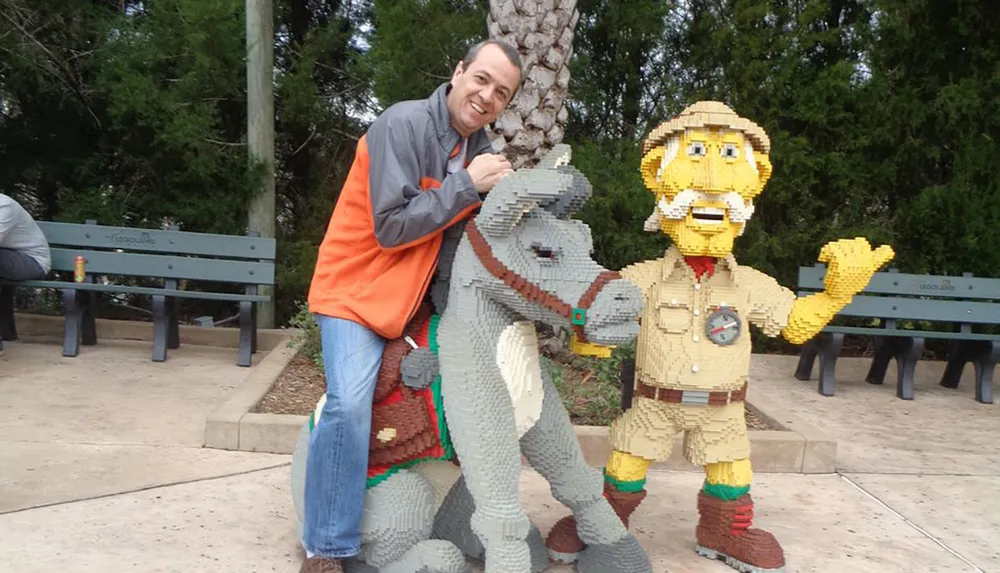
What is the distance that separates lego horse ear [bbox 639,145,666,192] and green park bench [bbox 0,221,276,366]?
3516 millimetres

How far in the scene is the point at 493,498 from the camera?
240cm

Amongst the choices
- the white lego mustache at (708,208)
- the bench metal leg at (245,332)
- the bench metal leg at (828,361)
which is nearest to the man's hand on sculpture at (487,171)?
the white lego mustache at (708,208)

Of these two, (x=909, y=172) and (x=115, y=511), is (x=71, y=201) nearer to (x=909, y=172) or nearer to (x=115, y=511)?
(x=115, y=511)

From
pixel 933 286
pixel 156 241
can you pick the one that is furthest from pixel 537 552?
pixel 933 286

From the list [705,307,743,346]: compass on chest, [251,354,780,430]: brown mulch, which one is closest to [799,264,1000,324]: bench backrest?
[251,354,780,430]: brown mulch

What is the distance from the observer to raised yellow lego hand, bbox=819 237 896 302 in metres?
3.01

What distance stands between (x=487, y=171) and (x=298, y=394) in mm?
2917

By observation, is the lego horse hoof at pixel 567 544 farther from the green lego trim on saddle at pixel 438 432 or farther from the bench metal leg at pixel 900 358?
the bench metal leg at pixel 900 358

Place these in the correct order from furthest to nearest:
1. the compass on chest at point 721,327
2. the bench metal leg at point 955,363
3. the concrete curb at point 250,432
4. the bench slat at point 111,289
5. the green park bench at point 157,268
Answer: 1. the bench metal leg at point 955,363
2. the green park bench at point 157,268
3. the bench slat at point 111,289
4. the concrete curb at point 250,432
5. the compass on chest at point 721,327

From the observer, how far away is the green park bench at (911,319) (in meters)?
5.93

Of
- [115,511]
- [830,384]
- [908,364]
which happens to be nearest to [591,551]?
[115,511]

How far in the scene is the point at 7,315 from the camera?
6094mm

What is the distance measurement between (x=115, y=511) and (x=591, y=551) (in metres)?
1.92

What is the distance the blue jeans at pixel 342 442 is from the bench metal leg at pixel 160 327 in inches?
146
